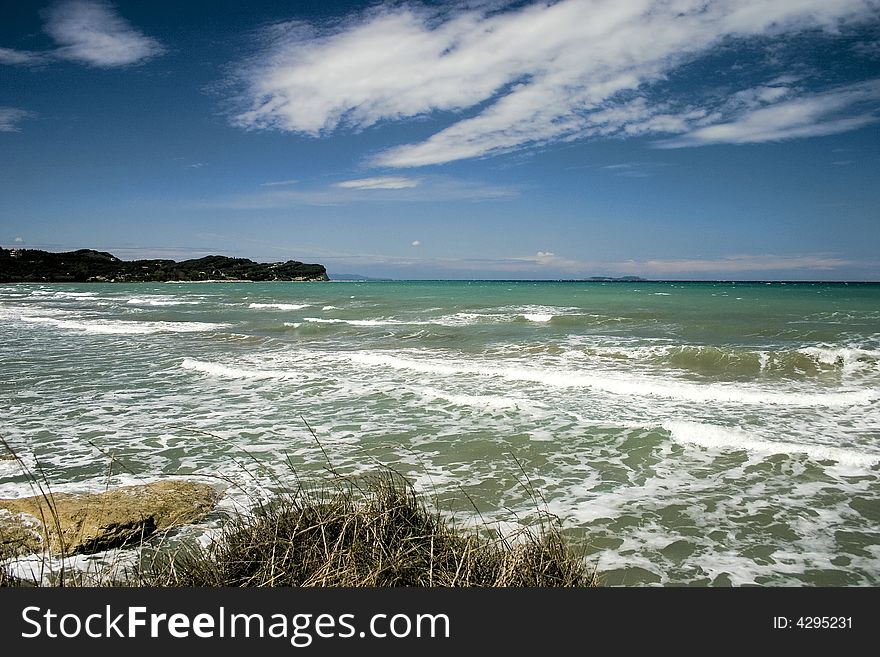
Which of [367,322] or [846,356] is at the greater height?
[367,322]

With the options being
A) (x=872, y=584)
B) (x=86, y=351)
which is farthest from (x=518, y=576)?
(x=86, y=351)

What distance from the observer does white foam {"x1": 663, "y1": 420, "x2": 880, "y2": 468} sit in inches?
286

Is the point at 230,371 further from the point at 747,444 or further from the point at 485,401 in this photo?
the point at 747,444

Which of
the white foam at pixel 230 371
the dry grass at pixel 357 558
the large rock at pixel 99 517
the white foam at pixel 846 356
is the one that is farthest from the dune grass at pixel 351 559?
the white foam at pixel 846 356

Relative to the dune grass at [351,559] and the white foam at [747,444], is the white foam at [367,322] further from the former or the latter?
the dune grass at [351,559]

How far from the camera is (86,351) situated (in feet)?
58.8

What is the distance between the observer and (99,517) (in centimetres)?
485

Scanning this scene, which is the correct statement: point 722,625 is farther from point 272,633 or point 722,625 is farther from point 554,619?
point 272,633

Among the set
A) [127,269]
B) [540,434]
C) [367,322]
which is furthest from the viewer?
[127,269]

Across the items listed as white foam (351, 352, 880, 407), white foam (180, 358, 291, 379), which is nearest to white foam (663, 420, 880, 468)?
white foam (351, 352, 880, 407)

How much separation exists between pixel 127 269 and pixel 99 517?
480 feet

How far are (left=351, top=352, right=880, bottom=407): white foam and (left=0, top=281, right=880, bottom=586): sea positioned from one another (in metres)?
0.08

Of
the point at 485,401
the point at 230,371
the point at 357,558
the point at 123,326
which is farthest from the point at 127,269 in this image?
the point at 357,558

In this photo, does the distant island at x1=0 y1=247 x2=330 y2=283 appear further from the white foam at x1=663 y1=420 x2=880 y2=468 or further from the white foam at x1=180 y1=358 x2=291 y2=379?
the white foam at x1=663 y1=420 x2=880 y2=468
